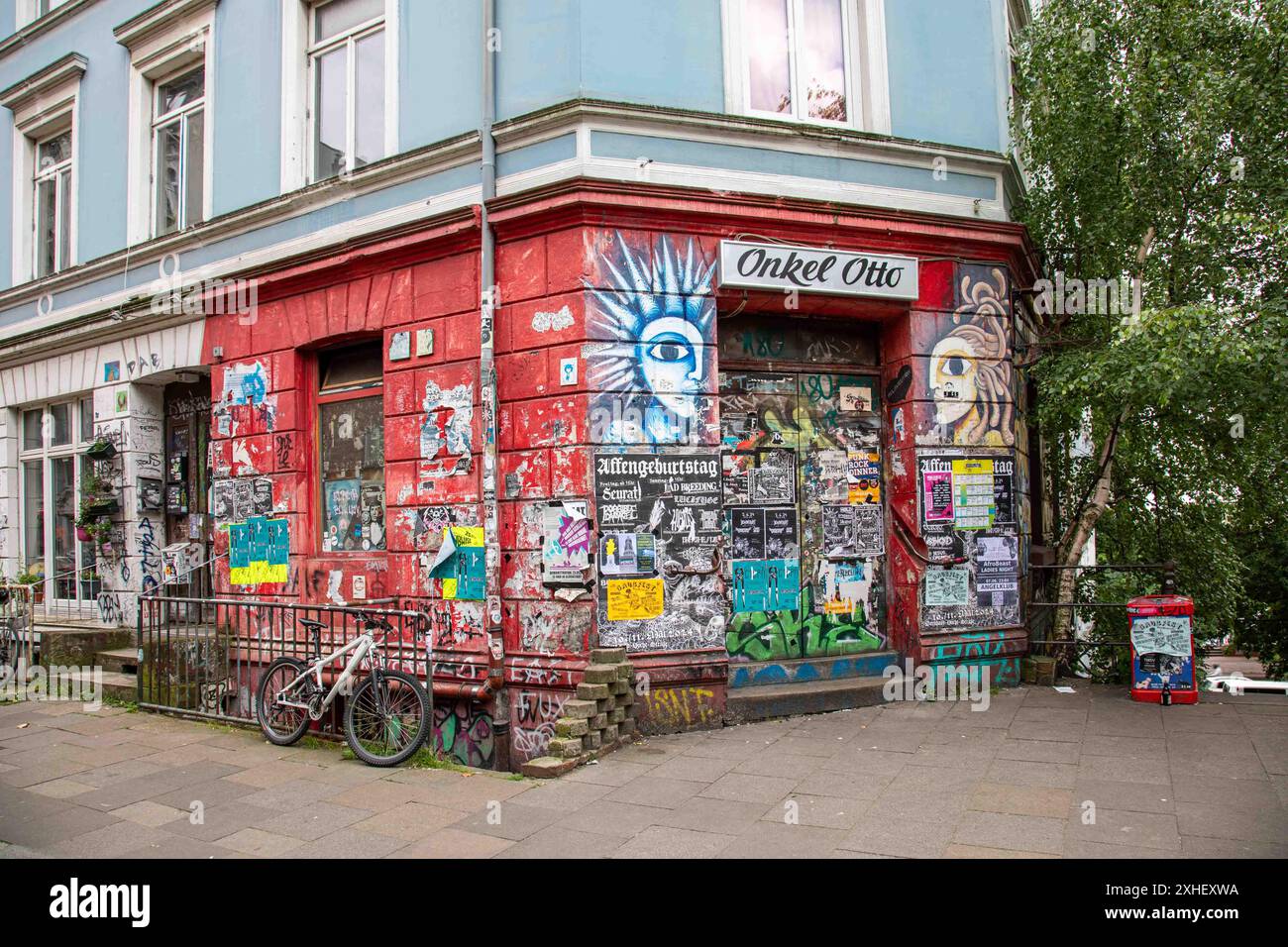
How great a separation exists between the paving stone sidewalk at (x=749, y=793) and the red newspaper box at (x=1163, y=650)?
249mm

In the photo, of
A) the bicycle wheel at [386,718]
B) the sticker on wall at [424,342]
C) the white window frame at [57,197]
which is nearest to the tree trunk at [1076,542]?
the bicycle wheel at [386,718]

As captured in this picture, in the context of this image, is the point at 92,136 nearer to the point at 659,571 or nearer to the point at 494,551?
the point at 494,551

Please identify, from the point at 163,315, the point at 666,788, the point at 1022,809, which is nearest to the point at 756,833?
the point at 666,788

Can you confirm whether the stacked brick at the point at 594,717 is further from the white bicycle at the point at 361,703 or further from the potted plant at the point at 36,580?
the potted plant at the point at 36,580

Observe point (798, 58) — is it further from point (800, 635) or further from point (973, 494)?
point (800, 635)

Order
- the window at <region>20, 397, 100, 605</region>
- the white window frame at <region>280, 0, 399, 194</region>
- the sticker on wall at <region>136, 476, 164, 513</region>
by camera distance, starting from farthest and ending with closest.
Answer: the window at <region>20, 397, 100, 605</region> → the sticker on wall at <region>136, 476, 164, 513</region> → the white window frame at <region>280, 0, 399, 194</region>

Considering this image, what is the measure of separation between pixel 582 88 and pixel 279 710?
20.6 ft

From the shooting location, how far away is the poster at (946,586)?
28.4 feet

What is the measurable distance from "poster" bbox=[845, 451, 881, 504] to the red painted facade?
6.0 inches

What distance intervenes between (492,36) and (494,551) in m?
4.98

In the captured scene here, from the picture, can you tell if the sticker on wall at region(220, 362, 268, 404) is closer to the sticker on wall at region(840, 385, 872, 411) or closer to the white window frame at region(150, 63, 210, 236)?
the white window frame at region(150, 63, 210, 236)

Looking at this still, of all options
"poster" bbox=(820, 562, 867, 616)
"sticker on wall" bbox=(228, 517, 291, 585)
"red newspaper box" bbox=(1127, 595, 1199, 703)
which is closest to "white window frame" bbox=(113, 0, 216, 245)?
"sticker on wall" bbox=(228, 517, 291, 585)

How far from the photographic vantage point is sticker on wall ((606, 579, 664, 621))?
25.1 ft

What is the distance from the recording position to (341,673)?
24.7 ft
